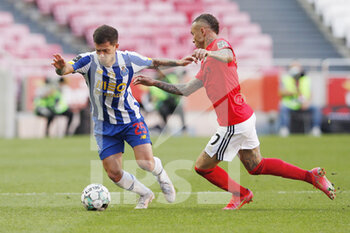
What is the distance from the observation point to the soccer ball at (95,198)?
6344 millimetres

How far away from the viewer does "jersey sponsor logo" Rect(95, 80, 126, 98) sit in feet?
21.0

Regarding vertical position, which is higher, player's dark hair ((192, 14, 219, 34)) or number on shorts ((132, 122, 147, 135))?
player's dark hair ((192, 14, 219, 34))

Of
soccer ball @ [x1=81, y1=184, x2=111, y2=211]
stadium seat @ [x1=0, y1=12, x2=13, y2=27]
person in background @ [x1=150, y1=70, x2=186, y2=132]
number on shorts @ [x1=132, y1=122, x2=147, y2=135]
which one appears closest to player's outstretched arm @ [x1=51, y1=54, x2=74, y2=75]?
number on shorts @ [x1=132, y1=122, x2=147, y2=135]

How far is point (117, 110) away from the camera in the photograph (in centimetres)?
652

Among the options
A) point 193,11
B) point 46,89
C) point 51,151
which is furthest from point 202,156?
point 193,11

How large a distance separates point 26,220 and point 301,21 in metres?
19.6

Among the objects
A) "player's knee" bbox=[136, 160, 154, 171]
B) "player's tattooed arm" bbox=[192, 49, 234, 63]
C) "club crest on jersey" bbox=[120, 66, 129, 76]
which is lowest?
"player's knee" bbox=[136, 160, 154, 171]

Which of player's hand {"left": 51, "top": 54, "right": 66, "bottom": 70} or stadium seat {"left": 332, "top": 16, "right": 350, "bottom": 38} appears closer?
player's hand {"left": 51, "top": 54, "right": 66, "bottom": 70}

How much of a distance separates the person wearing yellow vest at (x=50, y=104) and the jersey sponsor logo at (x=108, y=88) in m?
10.9

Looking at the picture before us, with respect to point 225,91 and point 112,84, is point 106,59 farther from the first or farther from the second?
point 225,91

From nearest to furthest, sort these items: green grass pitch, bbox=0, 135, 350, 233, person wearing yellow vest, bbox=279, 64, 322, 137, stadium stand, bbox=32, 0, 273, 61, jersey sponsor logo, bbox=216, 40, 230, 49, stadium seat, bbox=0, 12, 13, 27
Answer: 1. green grass pitch, bbox=0, 135, 350, 233
2. jersey sponsor logo, bbox=216, 40, 230, 49
3. person wearing yellow vest, bbox=279, 64, 322, 137
4. stadium stand, bbox=32, 0, 273, 61
5. stadium seat, bbox=0, 12, 13, 27

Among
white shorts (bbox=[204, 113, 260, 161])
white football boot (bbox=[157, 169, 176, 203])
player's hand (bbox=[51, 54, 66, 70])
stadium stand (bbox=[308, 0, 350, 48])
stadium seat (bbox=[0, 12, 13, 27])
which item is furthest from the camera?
stadium stand (bbox=[308, 0, 350, 48])

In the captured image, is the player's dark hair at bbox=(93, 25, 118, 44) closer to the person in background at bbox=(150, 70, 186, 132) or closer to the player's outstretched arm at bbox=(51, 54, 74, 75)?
the player's outstretched arm at bbox=(51, 54, 74, 75)

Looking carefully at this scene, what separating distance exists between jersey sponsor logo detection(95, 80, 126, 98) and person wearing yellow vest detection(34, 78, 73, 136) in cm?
1092
